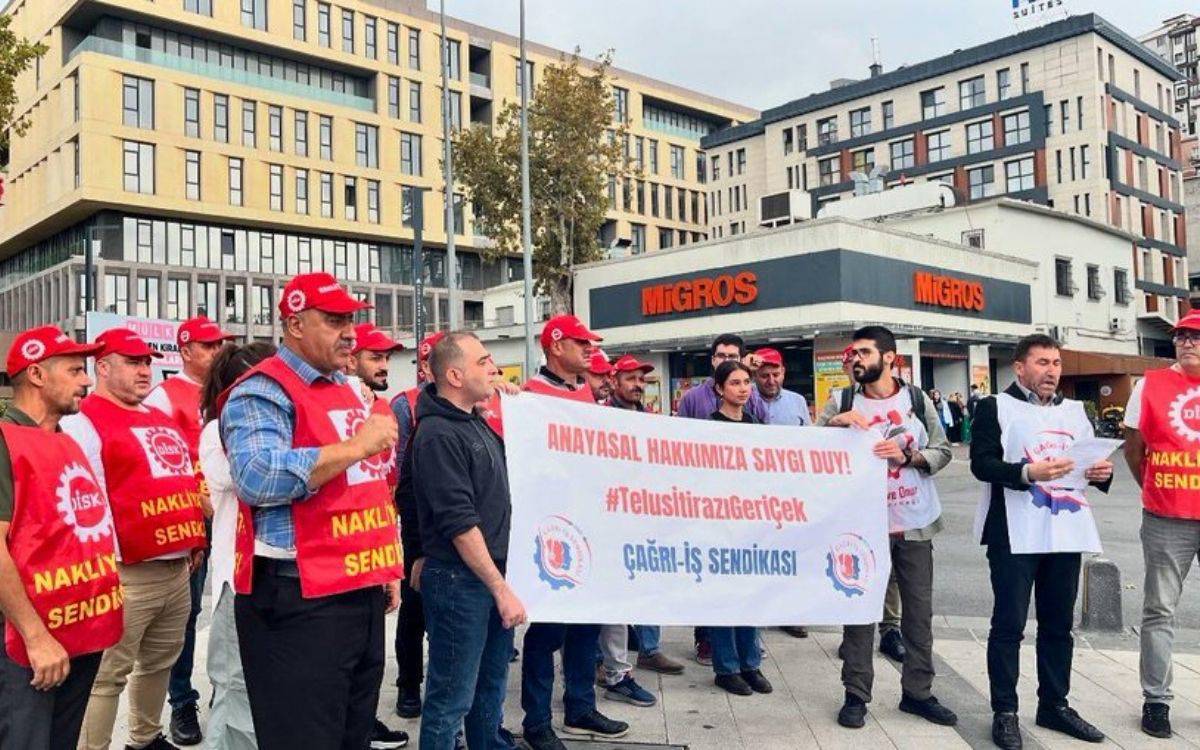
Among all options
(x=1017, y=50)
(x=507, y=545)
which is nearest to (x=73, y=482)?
(x=507, y=545)

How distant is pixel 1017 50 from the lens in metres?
51.4

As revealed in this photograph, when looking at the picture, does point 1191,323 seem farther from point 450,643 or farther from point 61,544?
point 61,544

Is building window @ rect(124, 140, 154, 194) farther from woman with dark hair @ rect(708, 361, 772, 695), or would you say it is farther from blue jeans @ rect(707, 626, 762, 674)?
blue jeans @ rect(707, 626, 762, 674)

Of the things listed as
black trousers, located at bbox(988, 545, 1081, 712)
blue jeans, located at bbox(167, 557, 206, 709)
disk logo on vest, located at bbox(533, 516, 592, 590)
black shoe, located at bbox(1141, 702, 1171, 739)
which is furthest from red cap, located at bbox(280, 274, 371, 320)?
black shoe, located at bbox(1141, 702, 1171, 739)

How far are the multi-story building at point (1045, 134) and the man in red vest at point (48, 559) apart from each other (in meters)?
42.0

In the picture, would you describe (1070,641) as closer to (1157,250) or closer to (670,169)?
(1157,250)

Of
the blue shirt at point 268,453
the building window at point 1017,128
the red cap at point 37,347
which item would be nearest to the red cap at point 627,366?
the blue shirt at point 268,453

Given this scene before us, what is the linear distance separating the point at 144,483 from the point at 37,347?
103 cm

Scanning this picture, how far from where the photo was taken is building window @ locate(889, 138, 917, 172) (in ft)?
186

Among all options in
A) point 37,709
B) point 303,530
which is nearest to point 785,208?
point 303,530

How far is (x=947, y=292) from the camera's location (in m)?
29.3

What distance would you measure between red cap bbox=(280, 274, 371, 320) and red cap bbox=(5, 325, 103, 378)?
0.79 m

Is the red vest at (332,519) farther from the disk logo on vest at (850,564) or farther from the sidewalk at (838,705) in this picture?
the disk logo on vest at (850,564)

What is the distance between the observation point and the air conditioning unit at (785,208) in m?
38.4
